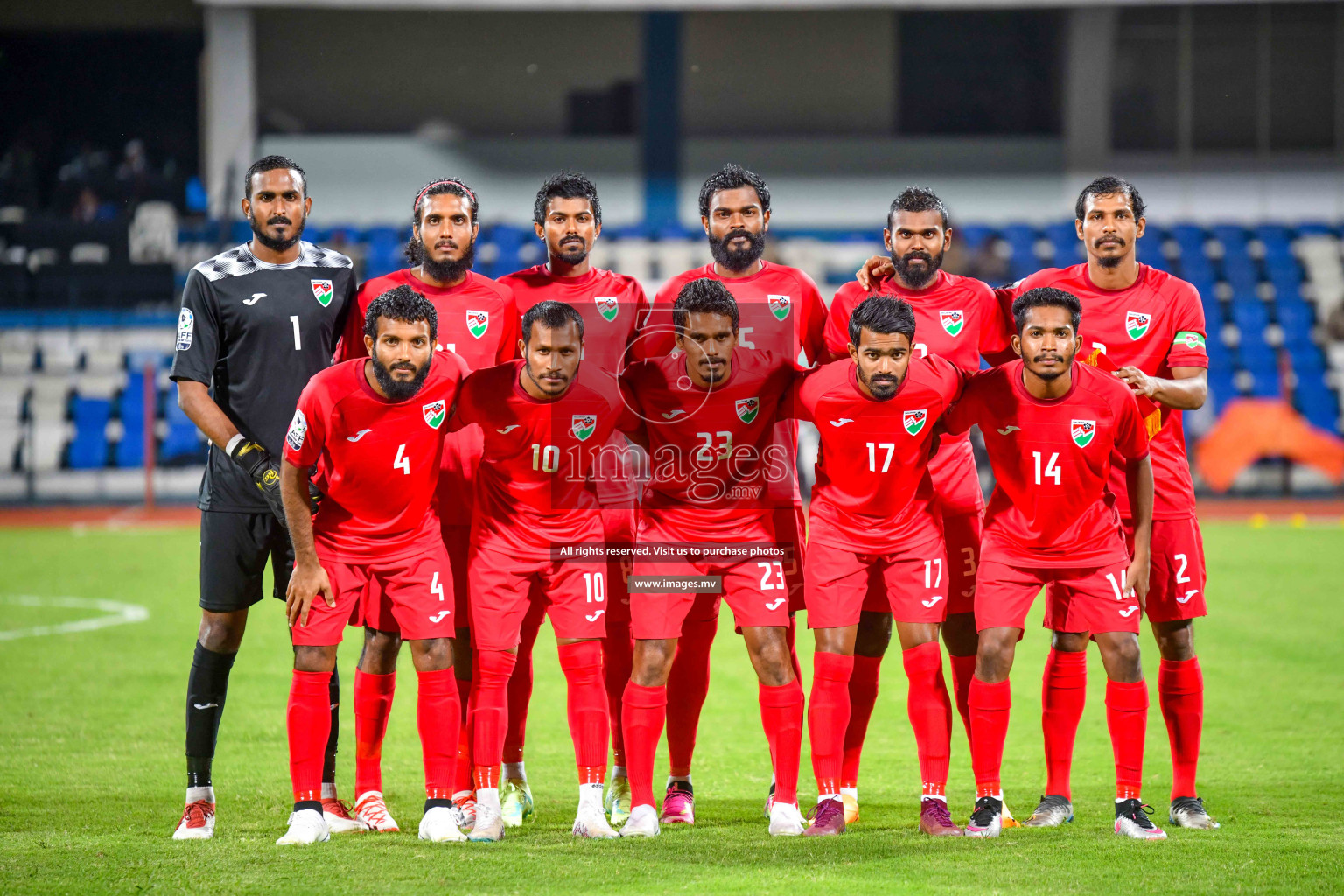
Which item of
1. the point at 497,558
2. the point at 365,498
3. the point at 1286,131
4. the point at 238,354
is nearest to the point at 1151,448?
the point at 497,558

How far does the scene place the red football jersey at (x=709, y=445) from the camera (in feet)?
15.4

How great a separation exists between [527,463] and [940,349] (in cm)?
164

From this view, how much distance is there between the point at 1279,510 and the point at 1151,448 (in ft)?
38.9

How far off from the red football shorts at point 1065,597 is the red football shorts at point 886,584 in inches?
6.3

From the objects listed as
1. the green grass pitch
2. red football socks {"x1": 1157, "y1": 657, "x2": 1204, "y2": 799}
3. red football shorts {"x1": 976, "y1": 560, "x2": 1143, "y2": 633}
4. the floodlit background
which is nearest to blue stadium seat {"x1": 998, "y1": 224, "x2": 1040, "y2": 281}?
the floodlit background

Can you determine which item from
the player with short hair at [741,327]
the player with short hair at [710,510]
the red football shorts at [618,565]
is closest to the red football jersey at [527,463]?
the red football shorts at [618,565]

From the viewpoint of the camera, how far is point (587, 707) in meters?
4.57

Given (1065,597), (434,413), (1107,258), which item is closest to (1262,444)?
(1107,258)

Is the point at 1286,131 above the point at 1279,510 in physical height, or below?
above

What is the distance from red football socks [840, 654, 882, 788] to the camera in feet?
16.3

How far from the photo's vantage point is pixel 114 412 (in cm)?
1605

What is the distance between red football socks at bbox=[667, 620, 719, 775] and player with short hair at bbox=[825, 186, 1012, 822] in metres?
0.58

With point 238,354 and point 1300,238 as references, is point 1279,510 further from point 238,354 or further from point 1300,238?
point 238,354

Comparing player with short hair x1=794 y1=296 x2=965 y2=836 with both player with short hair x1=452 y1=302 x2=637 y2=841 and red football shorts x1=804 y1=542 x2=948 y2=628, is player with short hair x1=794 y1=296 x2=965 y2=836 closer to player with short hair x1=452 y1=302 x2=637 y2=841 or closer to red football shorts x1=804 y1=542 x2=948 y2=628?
red football shorts x1=804 y1=542 x2=948 y2=628
